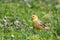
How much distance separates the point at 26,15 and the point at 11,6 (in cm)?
72

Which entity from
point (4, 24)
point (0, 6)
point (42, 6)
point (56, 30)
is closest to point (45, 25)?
point (56, 30)

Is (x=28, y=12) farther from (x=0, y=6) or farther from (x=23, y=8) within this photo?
(x=0, y=6)

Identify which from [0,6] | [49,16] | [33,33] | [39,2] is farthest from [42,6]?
[33,33]

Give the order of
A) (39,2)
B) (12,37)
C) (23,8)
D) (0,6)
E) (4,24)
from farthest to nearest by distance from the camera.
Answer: (39,2) → (23,8) → (0,6) → (4,24) → (12,37)

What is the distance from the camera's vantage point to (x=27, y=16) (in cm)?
972

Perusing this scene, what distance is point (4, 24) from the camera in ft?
28.5

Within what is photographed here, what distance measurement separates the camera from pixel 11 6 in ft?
33.5

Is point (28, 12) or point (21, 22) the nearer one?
point (21, 22)

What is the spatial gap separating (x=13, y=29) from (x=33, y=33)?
571 millimetres

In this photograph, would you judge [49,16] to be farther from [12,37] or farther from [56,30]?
[12,37]

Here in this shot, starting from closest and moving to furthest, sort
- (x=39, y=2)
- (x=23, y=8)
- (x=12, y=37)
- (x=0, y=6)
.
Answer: (x=12, y=37) → (x=0, y=6) → (x=23, y=8) → (x=39, y=2)

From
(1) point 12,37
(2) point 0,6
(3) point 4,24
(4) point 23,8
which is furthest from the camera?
(4) point 23,8

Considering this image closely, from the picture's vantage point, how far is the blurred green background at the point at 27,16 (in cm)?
824

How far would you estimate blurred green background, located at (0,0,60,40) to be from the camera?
8242 mm
